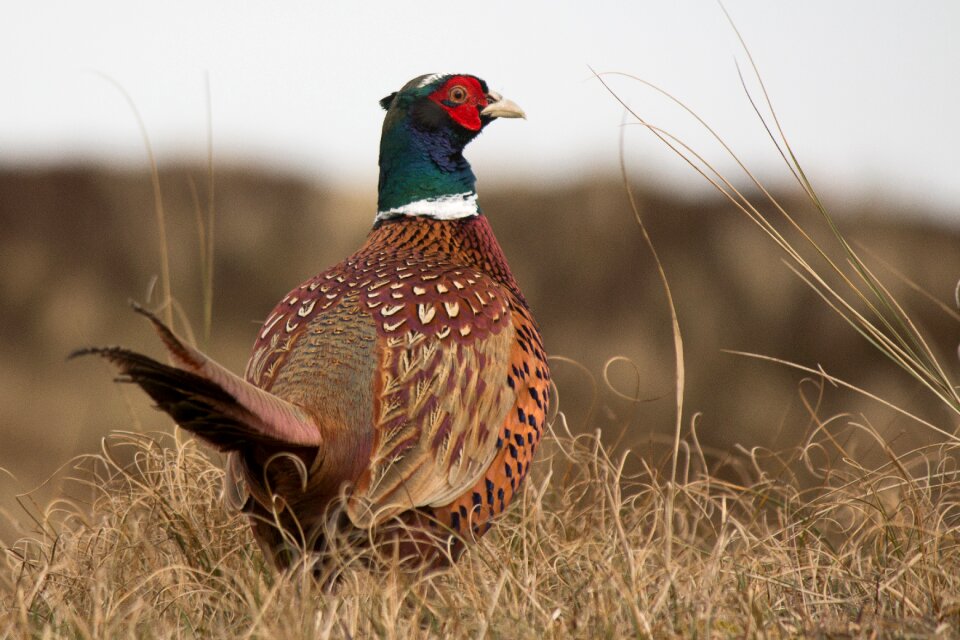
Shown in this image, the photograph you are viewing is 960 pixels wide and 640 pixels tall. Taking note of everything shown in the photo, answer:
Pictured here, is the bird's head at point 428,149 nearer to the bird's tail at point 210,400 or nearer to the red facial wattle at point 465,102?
the red facial wattle at point 465,102

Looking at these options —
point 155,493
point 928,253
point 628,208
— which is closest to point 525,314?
point 155,493

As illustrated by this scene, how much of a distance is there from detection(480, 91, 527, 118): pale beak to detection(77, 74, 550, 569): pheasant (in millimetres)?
554

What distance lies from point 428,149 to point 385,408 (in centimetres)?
105

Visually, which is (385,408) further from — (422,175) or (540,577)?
(422,175)

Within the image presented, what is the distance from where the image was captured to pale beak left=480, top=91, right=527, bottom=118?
3598 millimetres

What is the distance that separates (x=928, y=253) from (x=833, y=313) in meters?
1.08

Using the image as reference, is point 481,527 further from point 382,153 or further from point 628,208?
point 628,208

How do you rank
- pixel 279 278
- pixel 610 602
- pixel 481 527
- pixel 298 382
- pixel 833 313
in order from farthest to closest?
pixel 279 278 < pixel 833 313 < pixel 481 527 < pixel 298 382 < pixel 610 602

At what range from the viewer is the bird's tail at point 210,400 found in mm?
2260

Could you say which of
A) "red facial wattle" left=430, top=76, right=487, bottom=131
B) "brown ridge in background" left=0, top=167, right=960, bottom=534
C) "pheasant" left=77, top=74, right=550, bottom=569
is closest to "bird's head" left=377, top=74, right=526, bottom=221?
"red facial wattle" left=430, top=76, right=487, bottom=131

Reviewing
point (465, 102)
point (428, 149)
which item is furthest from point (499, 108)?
point (428, 149)

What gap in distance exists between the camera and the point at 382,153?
11.6ft

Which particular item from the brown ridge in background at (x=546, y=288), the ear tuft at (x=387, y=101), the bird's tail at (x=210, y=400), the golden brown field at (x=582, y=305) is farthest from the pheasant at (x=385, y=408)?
the brown ridge in background at (x=546, y=288)

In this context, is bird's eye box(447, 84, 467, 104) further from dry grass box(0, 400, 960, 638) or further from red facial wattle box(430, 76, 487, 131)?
dry grass box(0, 400, 960, 638)
